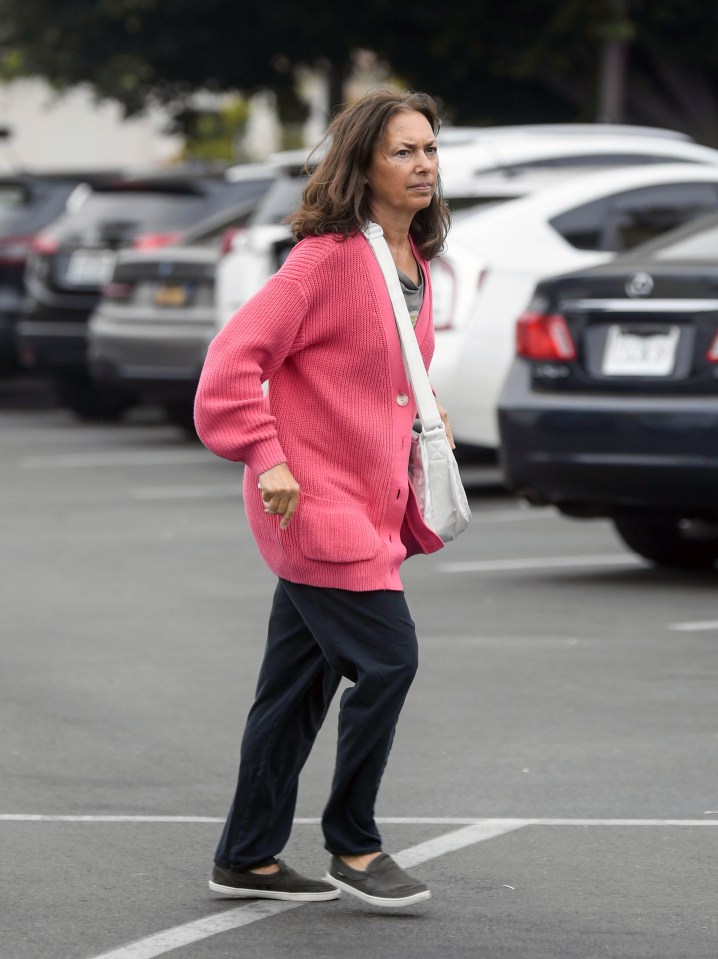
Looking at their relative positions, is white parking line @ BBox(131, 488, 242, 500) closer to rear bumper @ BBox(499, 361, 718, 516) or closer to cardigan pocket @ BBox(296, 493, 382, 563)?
rear bumper @ BBox(499, 361, 718, 516)

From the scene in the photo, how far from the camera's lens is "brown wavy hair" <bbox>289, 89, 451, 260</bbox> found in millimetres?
4395

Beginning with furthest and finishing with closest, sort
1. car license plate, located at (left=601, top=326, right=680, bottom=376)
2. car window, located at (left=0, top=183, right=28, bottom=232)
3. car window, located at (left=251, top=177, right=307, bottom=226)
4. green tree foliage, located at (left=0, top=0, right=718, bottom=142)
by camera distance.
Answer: green tree foliage, located at (left=0, top=0, right=718, bottom=142) < car window, located at (left=0, top=183, right=28, bottom=232) < car window, located at (left=251, top=177, right=307, bottom=226) < car license plate, located at (left=601, top=326, right=680, bottom=376)

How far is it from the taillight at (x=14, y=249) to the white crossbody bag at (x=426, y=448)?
44.7 ft

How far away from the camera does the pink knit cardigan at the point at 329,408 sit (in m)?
4.33

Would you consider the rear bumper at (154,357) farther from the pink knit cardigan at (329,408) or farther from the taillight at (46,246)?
the pink knit cardigan at (329,408)

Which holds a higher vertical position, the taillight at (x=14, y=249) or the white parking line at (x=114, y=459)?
the taillight at (x=14, y=249)

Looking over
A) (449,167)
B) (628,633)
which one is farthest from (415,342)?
(449,167)

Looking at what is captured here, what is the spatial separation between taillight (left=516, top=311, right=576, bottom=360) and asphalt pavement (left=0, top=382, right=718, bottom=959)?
3.12 feet

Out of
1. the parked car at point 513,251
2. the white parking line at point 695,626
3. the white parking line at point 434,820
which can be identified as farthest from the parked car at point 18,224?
the white parking line at point 434,820

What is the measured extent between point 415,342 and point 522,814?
1443 mm

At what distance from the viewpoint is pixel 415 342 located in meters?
4.47

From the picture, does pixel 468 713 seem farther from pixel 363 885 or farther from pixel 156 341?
pixel 156 341

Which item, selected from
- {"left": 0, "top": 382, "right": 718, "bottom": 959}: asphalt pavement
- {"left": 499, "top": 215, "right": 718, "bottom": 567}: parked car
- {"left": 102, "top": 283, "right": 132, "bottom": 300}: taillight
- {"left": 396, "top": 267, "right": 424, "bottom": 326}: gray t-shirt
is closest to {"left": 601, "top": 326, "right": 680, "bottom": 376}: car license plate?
{"left": 499, "top": 215, "right": 718, "bottom": 567}: parked car

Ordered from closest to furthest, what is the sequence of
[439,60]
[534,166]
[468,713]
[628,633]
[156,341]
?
[468,713] → [628,633] → [534,166] → [156,341] → [439,60]
